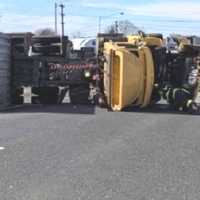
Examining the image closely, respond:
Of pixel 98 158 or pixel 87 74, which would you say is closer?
pixel 98 158

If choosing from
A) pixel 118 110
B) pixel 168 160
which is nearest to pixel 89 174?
pixel 168 160

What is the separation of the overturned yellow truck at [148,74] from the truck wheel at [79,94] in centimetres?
125

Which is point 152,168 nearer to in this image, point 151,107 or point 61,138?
point 61,138

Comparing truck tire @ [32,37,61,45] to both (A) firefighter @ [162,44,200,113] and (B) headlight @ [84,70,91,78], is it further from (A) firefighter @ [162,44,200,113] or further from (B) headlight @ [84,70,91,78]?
(A) firefighter @ [162,44,200,113]

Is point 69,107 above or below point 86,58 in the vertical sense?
below

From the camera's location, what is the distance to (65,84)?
21172 mm

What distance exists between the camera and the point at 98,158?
1030 cm

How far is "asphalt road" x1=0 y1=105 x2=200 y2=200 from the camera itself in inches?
316

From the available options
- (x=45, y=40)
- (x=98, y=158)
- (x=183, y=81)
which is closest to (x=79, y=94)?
(x=45, y=40)

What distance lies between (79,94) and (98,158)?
10.8 meters

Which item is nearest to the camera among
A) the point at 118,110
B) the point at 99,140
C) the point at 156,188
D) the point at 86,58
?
the point at 156,188

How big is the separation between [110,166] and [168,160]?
1.03 metres

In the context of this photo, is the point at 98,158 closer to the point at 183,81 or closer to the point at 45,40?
the point at 183,81

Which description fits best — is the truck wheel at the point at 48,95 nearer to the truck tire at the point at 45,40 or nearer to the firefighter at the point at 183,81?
the truck tire at the point at 45,40
